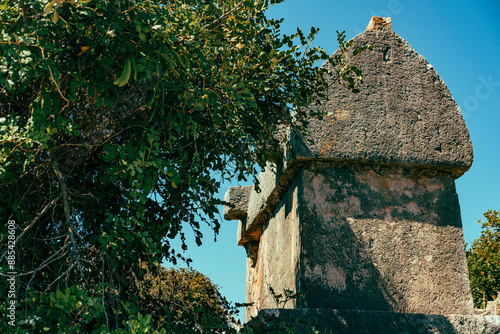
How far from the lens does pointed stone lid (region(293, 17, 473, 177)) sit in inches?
133

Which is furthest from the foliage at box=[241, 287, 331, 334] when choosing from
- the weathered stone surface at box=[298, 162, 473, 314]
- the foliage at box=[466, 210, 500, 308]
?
the foliage at box=[466, 210, 500, 308]

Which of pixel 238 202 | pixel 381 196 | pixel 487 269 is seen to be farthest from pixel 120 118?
Answer: pixel 487 269

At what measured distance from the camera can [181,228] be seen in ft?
9.93

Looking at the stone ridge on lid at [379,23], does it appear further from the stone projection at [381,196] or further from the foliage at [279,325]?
the foliage at [279,325]

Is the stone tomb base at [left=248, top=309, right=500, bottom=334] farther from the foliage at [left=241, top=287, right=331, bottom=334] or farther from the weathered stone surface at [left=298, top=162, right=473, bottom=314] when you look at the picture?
the weathered stone surface at [left=298, top=162, right=473, bottom=314]

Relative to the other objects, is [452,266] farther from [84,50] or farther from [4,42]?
[4,42]

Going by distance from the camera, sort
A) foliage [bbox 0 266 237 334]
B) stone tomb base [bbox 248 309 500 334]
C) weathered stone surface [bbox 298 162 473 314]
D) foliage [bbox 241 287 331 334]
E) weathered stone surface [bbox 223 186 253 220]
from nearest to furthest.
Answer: foliage [bbox 0 266 237 334]
foliage [bbox 241 287 331 334]
stone tomb base [bbox 248 309 500 334]
weathered stone surface [bbox 298 162 473 314]
weathered stone surface [bbox 223 186 253 220]

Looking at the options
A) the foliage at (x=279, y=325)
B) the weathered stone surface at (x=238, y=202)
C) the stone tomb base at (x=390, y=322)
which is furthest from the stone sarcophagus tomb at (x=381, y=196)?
the weathered stone surface at (x=238, y=202)

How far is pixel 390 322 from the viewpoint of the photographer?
2789 millimetres

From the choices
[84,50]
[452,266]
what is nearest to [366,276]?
[452,266]

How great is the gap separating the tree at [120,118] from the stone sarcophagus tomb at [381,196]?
42 cm

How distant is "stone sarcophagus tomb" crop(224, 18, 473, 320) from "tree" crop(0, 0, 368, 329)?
1.36 ft

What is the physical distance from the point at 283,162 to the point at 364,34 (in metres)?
1.22

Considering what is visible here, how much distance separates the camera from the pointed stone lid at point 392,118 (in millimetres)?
3391
